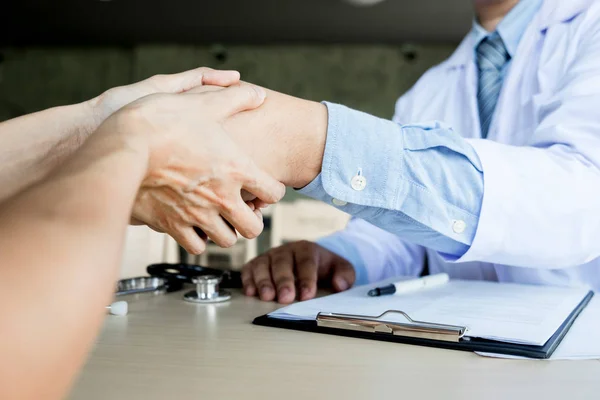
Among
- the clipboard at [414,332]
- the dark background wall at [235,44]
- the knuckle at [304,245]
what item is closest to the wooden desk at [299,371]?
the clipboard at [414,332]

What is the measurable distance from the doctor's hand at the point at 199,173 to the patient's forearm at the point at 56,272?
13cm

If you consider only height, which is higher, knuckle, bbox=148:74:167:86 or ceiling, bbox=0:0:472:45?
ceiling, bbox=0:0:472:45

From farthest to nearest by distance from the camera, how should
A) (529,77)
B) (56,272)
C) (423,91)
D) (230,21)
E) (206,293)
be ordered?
(230,21) → (423,91) → (529,77) → (206,293) → (56,272)

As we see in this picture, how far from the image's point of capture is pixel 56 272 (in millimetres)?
284

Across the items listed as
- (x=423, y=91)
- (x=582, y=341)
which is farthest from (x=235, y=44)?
(x=582, y=341)

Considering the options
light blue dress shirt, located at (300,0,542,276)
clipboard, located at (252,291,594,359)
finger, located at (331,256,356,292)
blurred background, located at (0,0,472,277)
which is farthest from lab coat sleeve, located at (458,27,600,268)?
blurred background, located at (0,0,472,277)

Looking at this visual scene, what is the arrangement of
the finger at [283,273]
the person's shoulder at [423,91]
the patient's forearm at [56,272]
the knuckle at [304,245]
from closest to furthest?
the patient's forearm at [56,272], the finger at [283,273], the knuckle at [304,245], the person's shoulder at [423,91]

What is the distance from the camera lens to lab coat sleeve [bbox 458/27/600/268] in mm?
688

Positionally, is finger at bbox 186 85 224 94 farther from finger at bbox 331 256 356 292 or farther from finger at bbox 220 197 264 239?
finger at bbox 331 256 356 292

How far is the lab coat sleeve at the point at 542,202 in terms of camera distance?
0.69 meters

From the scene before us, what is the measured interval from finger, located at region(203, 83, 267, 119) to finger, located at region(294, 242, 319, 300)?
282 millimetres

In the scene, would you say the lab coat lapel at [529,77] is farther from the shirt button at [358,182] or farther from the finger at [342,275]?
the shirt button at [358,182]

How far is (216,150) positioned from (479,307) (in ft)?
1.03

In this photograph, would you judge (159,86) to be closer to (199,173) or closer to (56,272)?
(199,173)
